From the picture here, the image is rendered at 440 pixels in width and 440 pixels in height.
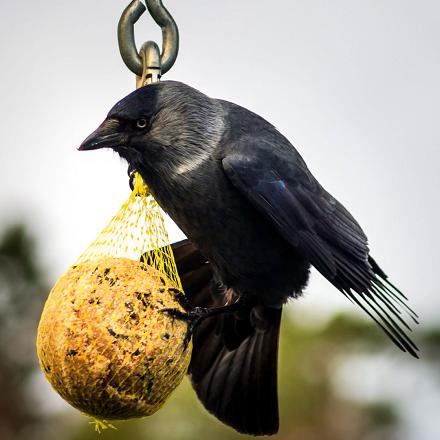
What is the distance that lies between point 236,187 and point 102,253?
0.62 m

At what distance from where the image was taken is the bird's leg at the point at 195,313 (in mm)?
3967

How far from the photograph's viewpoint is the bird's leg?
13.0 ft

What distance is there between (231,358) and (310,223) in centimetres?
85

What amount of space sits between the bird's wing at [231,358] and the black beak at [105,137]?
2.68ft

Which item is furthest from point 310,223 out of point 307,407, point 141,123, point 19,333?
point 19,333

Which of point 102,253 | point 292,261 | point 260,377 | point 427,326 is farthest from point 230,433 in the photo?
point 102,253

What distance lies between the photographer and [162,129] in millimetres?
4340

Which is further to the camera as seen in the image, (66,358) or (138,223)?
(138,223)

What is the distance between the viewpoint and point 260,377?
498 centimetres

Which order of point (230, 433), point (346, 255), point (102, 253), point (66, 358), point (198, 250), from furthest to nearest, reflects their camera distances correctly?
1. point (230, 433)
2. point (198, 250)
3. point (346, 255)
4. point (102, 253)
5. point (66, 358)

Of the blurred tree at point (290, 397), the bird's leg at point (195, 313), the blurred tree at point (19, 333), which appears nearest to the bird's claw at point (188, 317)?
the bird's leg at point (195, 313)

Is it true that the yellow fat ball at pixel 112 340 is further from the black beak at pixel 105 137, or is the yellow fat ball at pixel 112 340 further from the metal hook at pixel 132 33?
the metal hook at pixel 132 33

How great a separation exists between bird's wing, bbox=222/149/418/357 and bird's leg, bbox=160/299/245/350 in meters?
0.45

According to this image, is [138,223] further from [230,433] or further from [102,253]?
[230,433]
